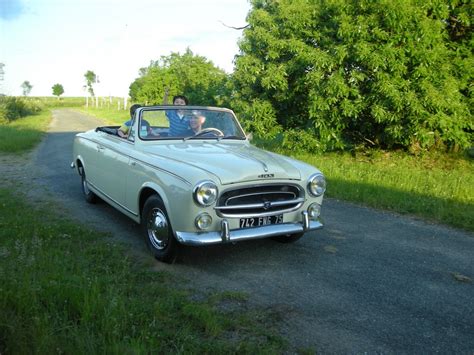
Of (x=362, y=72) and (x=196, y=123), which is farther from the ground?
(x=362, y=72)

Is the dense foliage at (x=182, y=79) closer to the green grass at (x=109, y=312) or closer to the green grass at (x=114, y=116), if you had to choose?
the green grass at (x=114, y=116)

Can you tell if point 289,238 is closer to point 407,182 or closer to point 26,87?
point 407,182

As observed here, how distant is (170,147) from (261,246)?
5.18ft

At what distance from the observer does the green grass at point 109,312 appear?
2574 millimetres

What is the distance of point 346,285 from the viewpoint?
3.94 meters

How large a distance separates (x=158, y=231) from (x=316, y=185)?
5.73ft

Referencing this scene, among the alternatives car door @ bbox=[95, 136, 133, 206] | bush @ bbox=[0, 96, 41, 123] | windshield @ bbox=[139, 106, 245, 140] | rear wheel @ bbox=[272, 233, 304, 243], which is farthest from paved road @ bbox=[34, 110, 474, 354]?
bush @ bbox=[0, 96, 41, 123]

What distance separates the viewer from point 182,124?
5.39 meters

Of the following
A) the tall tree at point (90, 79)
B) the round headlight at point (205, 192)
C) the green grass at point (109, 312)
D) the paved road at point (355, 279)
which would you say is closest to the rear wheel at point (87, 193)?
the paved road at point (355, 279)

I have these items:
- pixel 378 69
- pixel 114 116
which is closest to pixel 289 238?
pixel 378 69

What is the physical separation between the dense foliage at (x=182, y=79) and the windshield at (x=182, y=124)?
20007 mm

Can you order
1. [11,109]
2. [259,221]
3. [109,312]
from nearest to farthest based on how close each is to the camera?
[109,312] < [259,221] < [11,109]

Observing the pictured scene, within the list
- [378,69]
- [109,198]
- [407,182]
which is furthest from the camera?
[378,69]

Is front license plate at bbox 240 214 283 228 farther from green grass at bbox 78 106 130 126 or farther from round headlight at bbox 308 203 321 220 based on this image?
green grass at bbox 78 106 130 126
